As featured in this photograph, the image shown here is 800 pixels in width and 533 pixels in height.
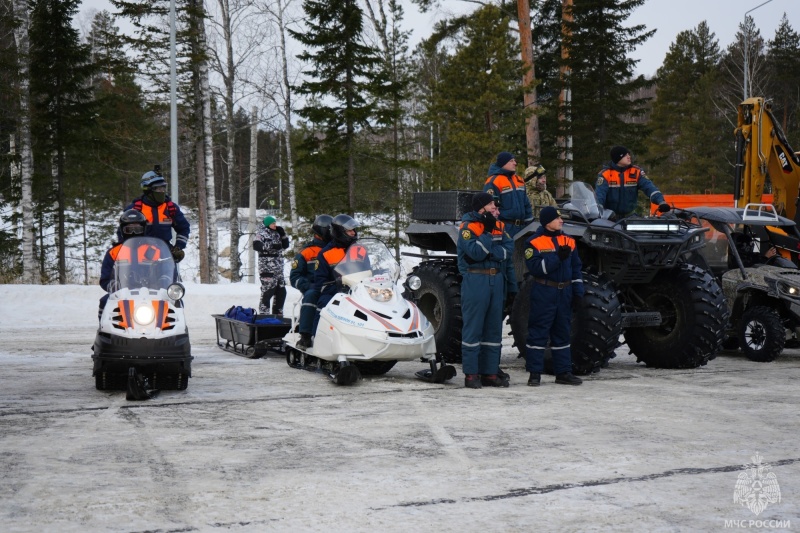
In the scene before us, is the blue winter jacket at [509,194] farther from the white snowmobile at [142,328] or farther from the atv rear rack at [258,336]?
the white snowmobile at [142,328]

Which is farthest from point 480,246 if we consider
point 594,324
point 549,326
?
point 594,324

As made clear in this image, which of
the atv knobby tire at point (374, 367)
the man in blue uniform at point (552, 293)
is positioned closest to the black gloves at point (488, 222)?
the man in blue uniform at point (552, 293)

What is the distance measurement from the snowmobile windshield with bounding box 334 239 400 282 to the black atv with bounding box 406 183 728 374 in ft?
3.34

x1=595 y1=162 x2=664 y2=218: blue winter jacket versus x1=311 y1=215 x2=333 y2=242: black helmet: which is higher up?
x1=595 y1=162 x2=664 y2=218: blue winter jacket

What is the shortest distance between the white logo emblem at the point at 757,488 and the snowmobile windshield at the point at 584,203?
Answer: 5.14 m

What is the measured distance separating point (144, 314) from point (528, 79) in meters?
21.0

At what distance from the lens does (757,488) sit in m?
5.73

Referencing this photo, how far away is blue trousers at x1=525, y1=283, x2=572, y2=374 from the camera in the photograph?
33.1 feet

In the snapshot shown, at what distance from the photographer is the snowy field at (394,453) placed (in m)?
5.19

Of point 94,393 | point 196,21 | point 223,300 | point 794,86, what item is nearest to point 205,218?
point 196,21

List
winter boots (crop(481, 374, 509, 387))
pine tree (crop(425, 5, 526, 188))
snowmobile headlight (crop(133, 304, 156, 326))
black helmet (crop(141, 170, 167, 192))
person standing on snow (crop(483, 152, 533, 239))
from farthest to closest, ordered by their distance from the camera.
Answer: pine tree (crop(425, 5, 526, 188)) < person standing on snow (crop(483, 152, 533, 239)) < black helmet (crop(141, 170, 167, 192)) < winter boots (crop(481, 374, 509, 387)) < snowmobile headlight (crop(133, 304, 156, 326))

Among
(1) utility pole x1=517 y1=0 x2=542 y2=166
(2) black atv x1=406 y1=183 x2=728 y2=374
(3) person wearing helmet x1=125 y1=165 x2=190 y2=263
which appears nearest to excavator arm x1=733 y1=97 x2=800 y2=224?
(2) black atv x1=406 y1=183 x2=728 y2=374

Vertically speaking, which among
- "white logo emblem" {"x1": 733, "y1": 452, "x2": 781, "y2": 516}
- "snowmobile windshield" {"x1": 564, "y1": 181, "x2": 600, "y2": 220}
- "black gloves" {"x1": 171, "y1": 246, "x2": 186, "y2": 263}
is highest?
"snowmobile windshield" {"x1": 564, "y1": 181, "x2": 600, "y2": 220}

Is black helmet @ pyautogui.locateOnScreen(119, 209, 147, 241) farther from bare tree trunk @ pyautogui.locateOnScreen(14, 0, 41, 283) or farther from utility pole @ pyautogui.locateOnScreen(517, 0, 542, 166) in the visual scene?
utility pole @ pyautogui.locateOnScreen(517, 0, 542, 166)
